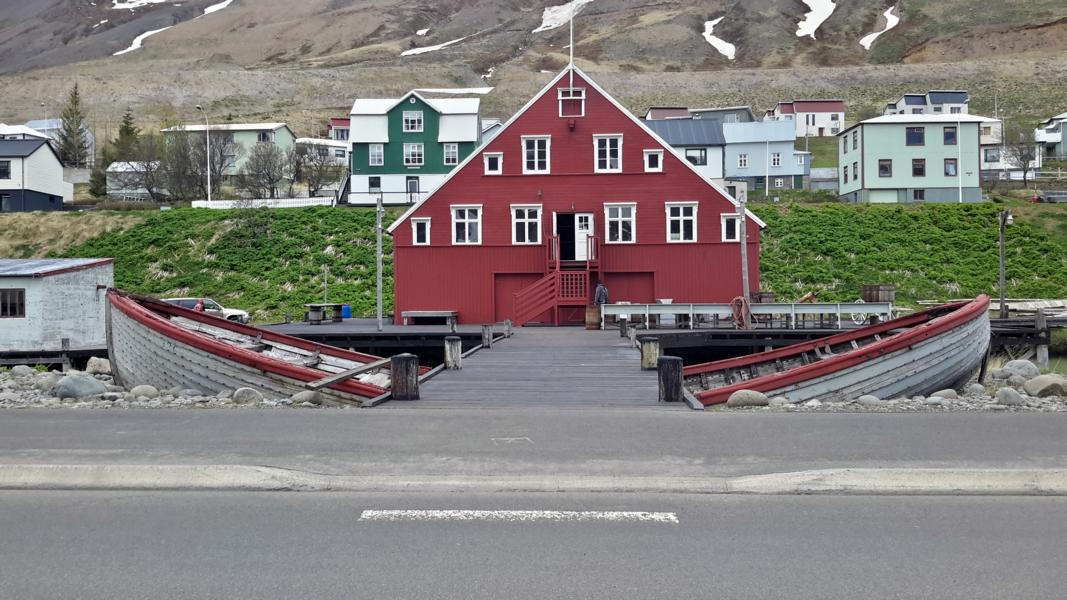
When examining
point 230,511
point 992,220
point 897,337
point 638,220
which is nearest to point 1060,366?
point 638,220

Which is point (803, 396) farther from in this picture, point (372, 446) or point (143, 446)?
point (143, 446)

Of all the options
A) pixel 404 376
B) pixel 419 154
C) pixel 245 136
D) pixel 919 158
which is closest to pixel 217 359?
pixel 404 376

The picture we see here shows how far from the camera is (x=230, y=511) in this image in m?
8.08

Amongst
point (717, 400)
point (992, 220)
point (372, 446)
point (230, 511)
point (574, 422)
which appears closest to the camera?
point (230, 511)

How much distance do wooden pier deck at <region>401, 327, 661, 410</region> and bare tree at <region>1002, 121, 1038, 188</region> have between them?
65.8 m

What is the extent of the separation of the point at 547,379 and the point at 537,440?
8.60m

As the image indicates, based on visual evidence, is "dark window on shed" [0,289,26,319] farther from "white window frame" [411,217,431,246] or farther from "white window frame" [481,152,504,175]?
"white window frame" [481,152,504,175]

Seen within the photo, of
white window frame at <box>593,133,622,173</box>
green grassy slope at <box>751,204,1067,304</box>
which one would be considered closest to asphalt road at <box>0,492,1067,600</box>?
white window frame at <box>593,133,622,173</box>

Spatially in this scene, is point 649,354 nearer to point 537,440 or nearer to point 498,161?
point 537,440

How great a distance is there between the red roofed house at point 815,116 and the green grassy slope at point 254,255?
74.5 meters

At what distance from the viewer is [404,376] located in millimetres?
15297

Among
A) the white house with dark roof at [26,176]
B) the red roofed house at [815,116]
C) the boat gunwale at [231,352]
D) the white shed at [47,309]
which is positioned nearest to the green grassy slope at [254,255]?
the white shed at [47,309]

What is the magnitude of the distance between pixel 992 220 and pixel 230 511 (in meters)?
58.7

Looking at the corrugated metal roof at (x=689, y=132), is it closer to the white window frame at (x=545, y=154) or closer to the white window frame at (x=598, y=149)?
the white window frame at (x=598, y=149)
